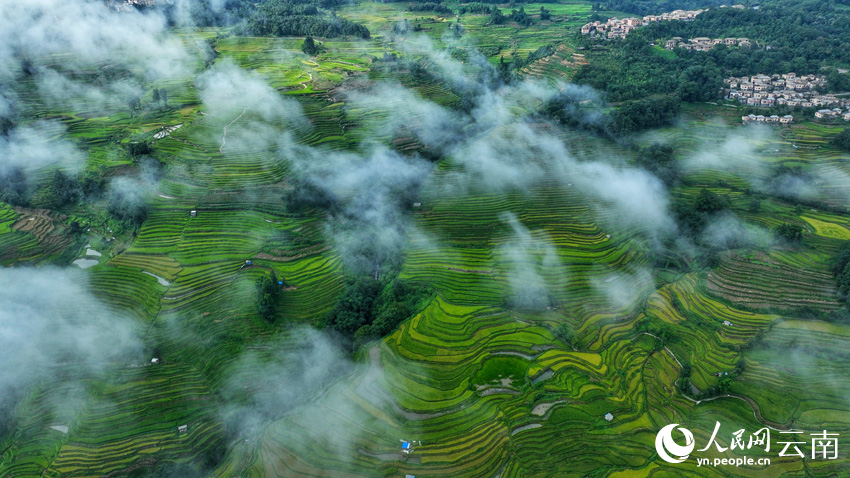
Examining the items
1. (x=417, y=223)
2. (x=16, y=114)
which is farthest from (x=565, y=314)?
(x=16, y=114)

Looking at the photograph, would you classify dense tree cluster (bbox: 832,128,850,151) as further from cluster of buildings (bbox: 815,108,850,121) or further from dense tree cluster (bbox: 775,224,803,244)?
dense tree cluster (bbox: 775,224,803,244)

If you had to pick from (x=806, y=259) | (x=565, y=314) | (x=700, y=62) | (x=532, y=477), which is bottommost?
(x=532, y=477)

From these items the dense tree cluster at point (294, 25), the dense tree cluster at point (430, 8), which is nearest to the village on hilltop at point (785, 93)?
the dense tree cluster at point (294, 25)

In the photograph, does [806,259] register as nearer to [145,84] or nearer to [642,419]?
[642,419]

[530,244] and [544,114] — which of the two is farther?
[544,114]

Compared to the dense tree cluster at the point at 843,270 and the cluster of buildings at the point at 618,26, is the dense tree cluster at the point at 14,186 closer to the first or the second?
the dense tree cluster at the point at 843,270

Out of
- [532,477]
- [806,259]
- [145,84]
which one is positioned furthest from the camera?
[145,84]

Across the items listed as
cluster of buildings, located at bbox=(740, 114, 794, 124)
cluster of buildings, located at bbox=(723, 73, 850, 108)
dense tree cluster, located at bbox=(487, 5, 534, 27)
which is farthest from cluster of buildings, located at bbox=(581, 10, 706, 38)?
cluster of buildings, located at bbox=(740, 114, 794, 124)
